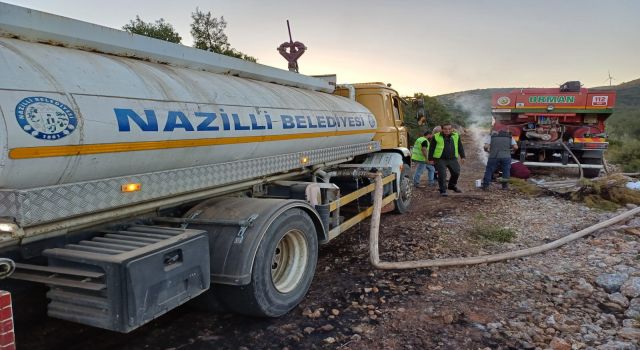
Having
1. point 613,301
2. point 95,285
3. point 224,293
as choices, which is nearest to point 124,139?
point 95,285

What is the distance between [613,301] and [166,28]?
65.5ft

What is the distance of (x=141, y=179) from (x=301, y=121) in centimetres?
222

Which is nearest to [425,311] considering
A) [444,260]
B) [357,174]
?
[444,260]

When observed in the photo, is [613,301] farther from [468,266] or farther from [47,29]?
[47,29]

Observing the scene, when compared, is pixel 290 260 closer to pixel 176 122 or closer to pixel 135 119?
pixel 176 122

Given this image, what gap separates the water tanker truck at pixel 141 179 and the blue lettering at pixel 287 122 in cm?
2

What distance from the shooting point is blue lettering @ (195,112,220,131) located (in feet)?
10.8

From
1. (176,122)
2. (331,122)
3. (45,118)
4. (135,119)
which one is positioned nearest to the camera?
(45,118)

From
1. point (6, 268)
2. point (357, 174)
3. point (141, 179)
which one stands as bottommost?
point (6, 268)

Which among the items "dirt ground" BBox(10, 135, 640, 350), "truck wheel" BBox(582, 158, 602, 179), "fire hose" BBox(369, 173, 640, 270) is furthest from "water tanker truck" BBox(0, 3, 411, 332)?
"truck wheel" BBox(582, 158, 602, 179)

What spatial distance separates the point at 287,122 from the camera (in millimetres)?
4477

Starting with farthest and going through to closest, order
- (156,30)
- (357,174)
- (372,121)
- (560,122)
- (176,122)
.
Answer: (156,30) → (560,122) → (372,121) → (357,174) → (176,122)

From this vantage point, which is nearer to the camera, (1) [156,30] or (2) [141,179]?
(2) [141,179]

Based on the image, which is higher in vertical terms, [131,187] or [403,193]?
[131,187]
